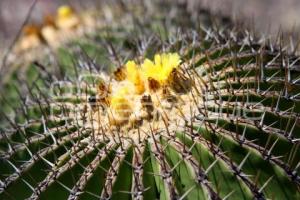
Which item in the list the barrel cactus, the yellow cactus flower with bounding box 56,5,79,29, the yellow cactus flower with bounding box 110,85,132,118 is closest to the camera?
the barrel cactus

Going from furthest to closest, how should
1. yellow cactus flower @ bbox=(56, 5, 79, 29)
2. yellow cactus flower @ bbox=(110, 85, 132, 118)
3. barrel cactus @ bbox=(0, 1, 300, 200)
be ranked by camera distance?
yellow cactus flower @ bbox=(56, 5, 79, 29) < yellow cactus flower @ bbox=(110, 85, 132, 118) < barrel cactus @ bbox=(0, 1, 300, 200)

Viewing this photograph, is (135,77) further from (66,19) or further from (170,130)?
(66,19)

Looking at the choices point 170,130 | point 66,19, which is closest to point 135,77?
point 170,130

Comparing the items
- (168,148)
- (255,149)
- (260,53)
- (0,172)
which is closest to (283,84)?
(260,53)

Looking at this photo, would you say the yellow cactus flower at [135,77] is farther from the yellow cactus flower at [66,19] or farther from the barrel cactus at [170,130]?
the yellow cactus flower at [66,19]

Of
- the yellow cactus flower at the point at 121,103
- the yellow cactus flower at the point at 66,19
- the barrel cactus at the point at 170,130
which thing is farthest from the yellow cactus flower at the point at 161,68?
the yellow cactus flower at the point at 66,19

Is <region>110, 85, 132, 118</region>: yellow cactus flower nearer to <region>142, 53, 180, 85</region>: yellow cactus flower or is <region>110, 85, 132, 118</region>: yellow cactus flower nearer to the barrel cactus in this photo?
the barrel cactus

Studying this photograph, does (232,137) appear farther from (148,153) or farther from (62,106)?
(62,106)

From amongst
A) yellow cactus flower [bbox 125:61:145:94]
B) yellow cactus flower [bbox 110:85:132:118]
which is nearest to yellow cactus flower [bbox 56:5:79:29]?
yellow cactus flower [bbox 125:61:145:94]
